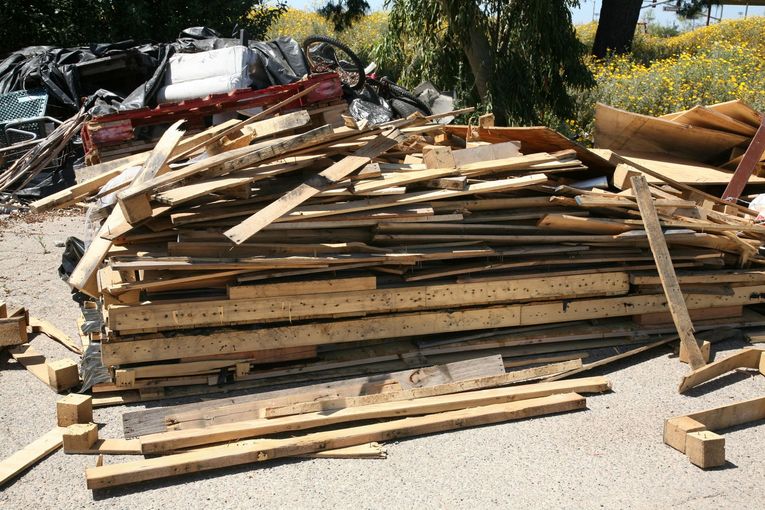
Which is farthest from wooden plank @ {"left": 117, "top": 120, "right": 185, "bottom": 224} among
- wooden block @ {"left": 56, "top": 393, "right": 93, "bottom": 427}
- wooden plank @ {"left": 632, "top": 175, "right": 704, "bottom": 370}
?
wooden plank @ {"left": 632, "top": 175, "right": 704, "bottom": 370}

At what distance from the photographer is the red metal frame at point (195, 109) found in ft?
28.3

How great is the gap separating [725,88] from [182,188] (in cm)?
895

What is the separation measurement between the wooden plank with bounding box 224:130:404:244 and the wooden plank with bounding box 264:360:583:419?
3.59 ft

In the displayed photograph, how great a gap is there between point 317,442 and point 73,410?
151cm

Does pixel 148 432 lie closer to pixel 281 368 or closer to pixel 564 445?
pixel 281 368

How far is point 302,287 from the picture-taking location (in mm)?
4996

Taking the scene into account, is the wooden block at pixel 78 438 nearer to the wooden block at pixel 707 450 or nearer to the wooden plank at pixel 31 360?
the wooden plank at pixel 31 360

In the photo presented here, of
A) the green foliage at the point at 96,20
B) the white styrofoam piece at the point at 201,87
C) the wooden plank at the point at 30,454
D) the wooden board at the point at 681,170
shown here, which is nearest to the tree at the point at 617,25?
the green foliage at the point at 96,20

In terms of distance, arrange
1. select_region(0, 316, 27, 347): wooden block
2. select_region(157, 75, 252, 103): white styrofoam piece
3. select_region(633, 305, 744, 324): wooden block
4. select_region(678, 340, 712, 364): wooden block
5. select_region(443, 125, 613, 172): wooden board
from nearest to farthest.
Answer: select_region(678, 340, 712, 364): wooden block
select_region(0, 316, 27, 347): wooden block
select_region(633, 305, 744, 324): wooden block
select_region(443, 125, 613, 172): wooden board
select_region(157, 75, 252, 103): white styrofoam piece

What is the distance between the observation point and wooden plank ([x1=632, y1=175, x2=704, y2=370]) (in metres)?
5.13

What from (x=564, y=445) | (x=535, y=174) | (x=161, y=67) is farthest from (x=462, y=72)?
(x=564, y=445)

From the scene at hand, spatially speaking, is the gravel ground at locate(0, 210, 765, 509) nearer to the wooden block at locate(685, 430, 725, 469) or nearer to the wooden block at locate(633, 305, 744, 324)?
the wooden block at locate(685, 430, 725, 469)

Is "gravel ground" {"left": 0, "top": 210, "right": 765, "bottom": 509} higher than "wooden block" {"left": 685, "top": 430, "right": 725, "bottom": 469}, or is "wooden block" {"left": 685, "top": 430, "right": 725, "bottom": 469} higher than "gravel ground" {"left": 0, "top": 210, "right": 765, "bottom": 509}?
"wooden block" {"left": 685, "top": 430, "right": 725, "bottom": 469}

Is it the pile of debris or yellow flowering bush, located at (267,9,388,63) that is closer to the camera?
the pile of debris
